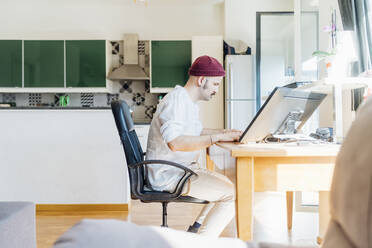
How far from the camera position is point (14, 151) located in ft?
11.2

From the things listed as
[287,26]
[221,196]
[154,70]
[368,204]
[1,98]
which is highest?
[287,26]

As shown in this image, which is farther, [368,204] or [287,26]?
[287,26]

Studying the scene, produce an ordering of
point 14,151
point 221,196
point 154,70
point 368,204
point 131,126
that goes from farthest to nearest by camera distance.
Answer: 1. point 154,70
2. point 14,151
3. point 131,126
4. point 221,196
5. point 368,204

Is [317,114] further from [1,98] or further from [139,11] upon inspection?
[1,98]

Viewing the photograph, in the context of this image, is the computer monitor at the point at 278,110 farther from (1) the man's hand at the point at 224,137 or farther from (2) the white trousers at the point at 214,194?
(2) the white trousers at the point at 214,194

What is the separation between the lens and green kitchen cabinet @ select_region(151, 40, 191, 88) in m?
5.45

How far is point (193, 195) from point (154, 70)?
3.79 metres

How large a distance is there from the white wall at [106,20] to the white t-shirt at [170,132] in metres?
4.06

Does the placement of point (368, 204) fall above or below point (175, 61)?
below

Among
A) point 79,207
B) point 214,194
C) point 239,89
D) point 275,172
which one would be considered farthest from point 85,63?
point 275,172

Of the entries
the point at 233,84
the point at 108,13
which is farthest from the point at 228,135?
the point at 108,13

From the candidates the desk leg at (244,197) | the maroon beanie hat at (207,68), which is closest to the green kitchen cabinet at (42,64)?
the maroon beanie hat at (207,68)

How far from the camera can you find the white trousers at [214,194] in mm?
1852

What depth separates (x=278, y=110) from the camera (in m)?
1.77
